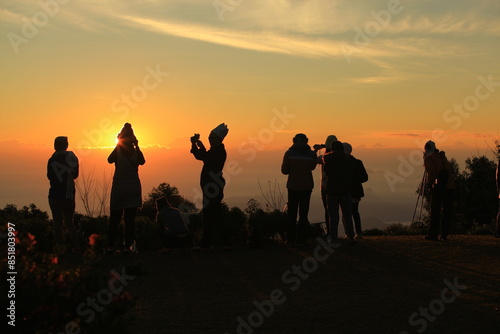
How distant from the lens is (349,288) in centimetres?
1044

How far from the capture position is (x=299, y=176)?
14844 mm

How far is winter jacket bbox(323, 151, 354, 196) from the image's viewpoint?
14727mm

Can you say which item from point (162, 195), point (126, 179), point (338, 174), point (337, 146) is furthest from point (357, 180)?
point (162, 195)

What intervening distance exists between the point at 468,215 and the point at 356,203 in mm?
17778

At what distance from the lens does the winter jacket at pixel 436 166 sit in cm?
1562

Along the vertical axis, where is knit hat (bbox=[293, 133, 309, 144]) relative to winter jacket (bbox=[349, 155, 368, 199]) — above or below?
above

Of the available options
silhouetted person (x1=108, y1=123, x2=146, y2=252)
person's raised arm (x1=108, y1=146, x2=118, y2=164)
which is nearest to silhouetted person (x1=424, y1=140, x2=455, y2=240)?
silhouetted person (x1=108, y1=123, x2=146, y2=252)

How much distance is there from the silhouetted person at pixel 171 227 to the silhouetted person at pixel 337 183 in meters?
3.07

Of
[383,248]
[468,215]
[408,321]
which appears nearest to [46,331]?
[408,321]

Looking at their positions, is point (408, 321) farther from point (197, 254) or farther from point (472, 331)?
point (197, 254)

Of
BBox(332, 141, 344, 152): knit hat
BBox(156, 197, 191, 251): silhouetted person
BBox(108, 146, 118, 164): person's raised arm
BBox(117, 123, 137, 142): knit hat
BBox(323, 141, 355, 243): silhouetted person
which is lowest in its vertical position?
BBox(156, 197, 191, 251): silhouetted person

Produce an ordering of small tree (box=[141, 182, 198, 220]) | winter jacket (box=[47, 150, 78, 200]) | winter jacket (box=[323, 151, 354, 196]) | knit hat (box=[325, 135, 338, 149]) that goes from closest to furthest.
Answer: winter jacket (box=[47, 150, 78, 200]) < winter jacket (box=[323, 151, 354, 196]) < knit hat (box=[325, 135, 338, 149]) < small tree (box=[141, 182, 198, 220])

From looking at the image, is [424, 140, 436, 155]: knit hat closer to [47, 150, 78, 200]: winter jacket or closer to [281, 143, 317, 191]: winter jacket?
[281, 143, 317, 191]: winter jacket

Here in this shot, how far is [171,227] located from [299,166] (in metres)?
2.93
